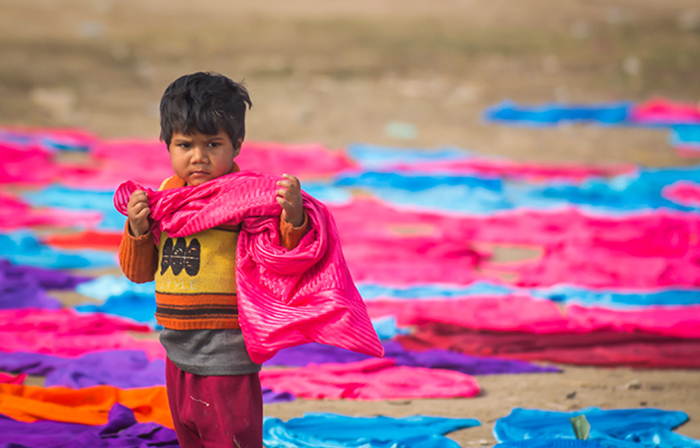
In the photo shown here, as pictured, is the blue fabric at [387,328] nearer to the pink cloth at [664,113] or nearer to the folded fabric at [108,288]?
the folded fabric at [108,288]

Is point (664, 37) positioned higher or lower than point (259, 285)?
higher

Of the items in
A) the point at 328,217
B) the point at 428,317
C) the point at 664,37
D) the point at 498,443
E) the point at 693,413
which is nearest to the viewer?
the point at 328,217

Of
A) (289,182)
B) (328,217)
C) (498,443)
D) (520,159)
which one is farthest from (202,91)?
(520,159)

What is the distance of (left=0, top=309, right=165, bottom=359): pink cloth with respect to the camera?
12.0 feet

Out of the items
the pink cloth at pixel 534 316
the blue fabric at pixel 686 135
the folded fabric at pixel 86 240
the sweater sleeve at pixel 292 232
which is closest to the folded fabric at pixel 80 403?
the sweater sleeve at pixel 292 232

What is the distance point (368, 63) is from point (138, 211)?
13219mm

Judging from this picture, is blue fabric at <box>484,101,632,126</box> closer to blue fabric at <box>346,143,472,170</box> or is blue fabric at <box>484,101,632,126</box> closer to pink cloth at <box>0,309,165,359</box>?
blue fabric at <box>346,143,472,170</box>

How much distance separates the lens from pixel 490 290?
4.68 m

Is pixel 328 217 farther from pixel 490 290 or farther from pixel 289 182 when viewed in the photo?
pixel 490 290

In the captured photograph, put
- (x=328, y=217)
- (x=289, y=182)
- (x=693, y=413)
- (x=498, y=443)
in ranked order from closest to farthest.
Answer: (x=289, y=182) < (x=328, y=217) < (x=498, y=443) < (x=693, y=413)

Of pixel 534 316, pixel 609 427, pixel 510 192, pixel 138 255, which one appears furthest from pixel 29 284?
pixel 510 192

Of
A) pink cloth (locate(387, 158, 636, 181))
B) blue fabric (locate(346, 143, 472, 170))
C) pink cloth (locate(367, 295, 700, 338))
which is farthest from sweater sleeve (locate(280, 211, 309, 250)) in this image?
blue fabric (locate(346, 143, 472, 170))

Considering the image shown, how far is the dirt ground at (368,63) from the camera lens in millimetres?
11195

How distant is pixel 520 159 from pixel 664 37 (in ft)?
27.4
